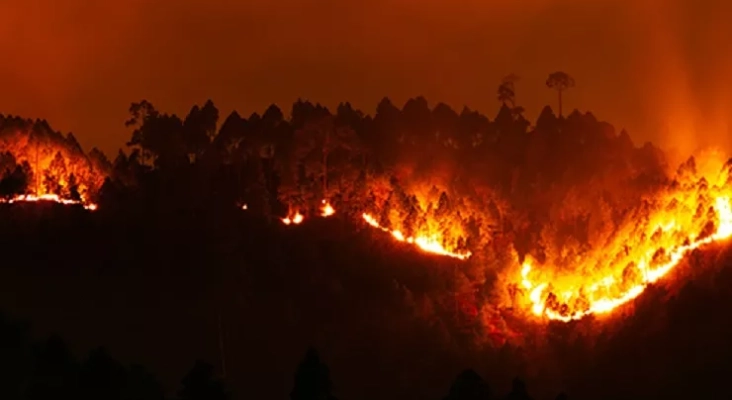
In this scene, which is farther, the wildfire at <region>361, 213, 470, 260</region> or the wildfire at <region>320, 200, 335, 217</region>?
the wildfire at <region>320, 200, 335, 217</region>

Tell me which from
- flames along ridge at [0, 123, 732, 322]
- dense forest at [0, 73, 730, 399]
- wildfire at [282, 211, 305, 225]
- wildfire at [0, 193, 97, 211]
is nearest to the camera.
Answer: dense forest at [0, 73, 730, 399]

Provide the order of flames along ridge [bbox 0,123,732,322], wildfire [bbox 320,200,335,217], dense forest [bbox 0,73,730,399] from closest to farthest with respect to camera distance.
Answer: dense forest [bbox 0,73,730,399], flames along ridge [bbox 0,123,732,322], wildfire [bbox 320,200,335,217]

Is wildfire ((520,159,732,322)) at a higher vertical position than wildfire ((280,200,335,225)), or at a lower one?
lower

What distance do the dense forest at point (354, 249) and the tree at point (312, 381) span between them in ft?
63.1

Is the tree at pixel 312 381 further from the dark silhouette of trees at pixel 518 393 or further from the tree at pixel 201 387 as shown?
the dark silhouette of trees at pixel 518 393

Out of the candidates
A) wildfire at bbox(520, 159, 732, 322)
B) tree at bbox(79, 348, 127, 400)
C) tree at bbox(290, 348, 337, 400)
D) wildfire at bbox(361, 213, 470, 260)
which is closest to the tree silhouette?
tree at bbox(290, 348, 337, 400)

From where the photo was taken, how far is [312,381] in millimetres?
40062

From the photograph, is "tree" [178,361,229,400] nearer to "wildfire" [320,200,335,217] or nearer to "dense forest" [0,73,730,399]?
"dense forest" [0,73,730,399]

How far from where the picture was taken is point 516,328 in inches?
2643

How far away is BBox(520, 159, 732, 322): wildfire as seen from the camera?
65188 mm

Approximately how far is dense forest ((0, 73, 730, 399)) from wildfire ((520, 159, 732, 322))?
160 mm

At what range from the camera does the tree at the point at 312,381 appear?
39469 millimetres

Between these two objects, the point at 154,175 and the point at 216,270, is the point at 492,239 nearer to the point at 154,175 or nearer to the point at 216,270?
the point at 216,270

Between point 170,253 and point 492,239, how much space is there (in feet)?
57.2
